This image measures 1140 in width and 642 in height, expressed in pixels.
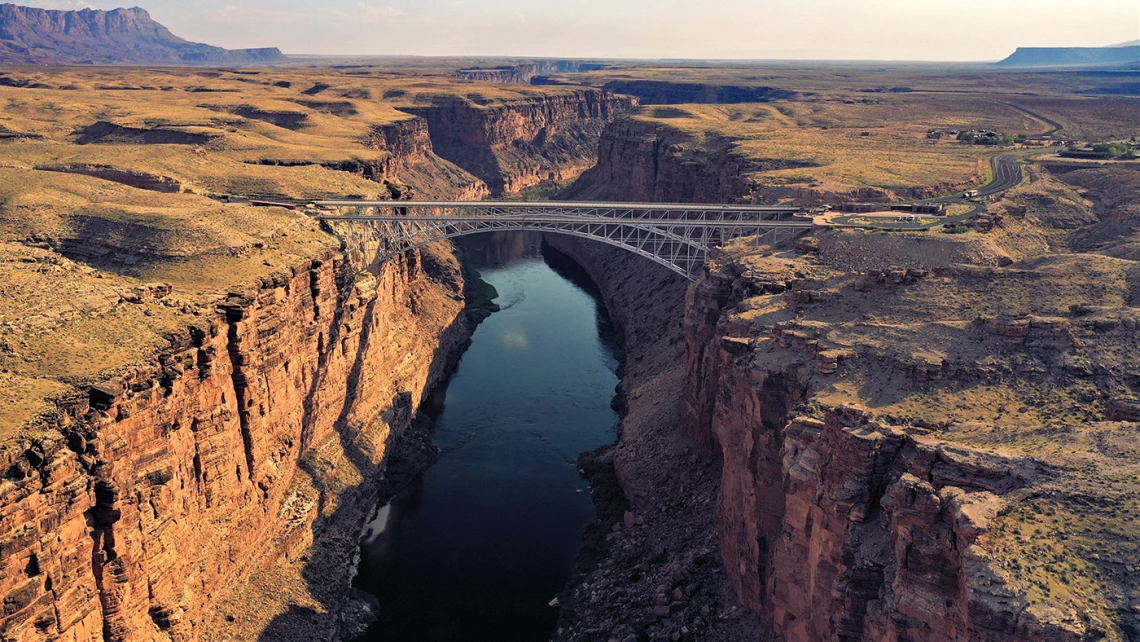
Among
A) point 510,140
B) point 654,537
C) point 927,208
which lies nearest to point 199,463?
point 654,537

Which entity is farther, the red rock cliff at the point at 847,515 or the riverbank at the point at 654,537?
the riverbank at the point at 654,537

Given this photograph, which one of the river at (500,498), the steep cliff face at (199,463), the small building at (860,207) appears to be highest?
the small building at (860,207)

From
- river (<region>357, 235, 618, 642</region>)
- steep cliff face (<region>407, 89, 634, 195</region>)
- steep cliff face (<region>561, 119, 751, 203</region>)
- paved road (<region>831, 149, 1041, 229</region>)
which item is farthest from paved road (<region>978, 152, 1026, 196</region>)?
steep cliff face (<region>407, 89, 634, 195</region>)

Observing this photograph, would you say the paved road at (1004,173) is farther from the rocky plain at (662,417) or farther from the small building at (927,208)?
the small building at (927,208)

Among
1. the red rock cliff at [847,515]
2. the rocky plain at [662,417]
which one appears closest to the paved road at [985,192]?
the rocky plain at [662,417]

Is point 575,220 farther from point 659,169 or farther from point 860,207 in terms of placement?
point 659,169

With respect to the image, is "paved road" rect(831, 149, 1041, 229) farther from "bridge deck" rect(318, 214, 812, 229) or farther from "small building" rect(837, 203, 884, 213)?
"bridge deck" rect(318, 214, 812, 229)

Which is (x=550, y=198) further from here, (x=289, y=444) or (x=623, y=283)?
(x=289, y=444)
